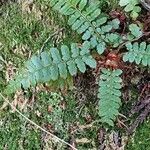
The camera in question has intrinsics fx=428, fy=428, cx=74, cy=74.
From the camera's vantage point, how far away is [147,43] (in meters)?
3.15

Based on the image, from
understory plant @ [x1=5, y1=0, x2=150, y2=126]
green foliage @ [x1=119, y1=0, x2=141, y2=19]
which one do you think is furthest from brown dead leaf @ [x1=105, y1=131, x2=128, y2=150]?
green foliage @ [x1=119, y1=0, x2=141, y2=19]

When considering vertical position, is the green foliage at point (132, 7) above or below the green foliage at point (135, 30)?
above

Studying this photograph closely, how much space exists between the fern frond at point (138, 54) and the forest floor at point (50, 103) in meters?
0.16

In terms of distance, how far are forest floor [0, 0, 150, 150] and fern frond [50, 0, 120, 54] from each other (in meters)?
0.16

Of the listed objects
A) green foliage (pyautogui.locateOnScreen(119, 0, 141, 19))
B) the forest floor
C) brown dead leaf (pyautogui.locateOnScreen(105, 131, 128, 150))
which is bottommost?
brown dead leaf (pyautogui.locateOnScreen(105, 131, 128, 150))

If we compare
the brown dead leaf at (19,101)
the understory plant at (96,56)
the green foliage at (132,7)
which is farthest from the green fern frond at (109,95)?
the brown dead leaf at (19,101)

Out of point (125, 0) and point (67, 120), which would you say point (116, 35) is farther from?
point (67, 120)

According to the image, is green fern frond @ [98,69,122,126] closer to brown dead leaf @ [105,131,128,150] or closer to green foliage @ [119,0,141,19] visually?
brown dead leaf @ [105,131,128,150]

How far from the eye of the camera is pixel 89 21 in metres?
3.14

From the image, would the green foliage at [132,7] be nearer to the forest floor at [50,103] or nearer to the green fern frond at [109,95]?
the forest floor at [50,103]

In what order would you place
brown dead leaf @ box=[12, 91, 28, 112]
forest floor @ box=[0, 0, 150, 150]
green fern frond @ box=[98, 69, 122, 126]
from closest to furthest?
green fern frond @ box=[98, 69, 122, 126] < forest floor @ box=[0, 0, 150, 150] < brown dead leaf @ box=[12, 91, 28, 112]

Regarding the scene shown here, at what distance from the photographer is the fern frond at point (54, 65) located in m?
3.07

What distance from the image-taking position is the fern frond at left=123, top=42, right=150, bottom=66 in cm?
304

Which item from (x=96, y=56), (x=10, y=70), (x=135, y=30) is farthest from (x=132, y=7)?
(x=10, y=70)
